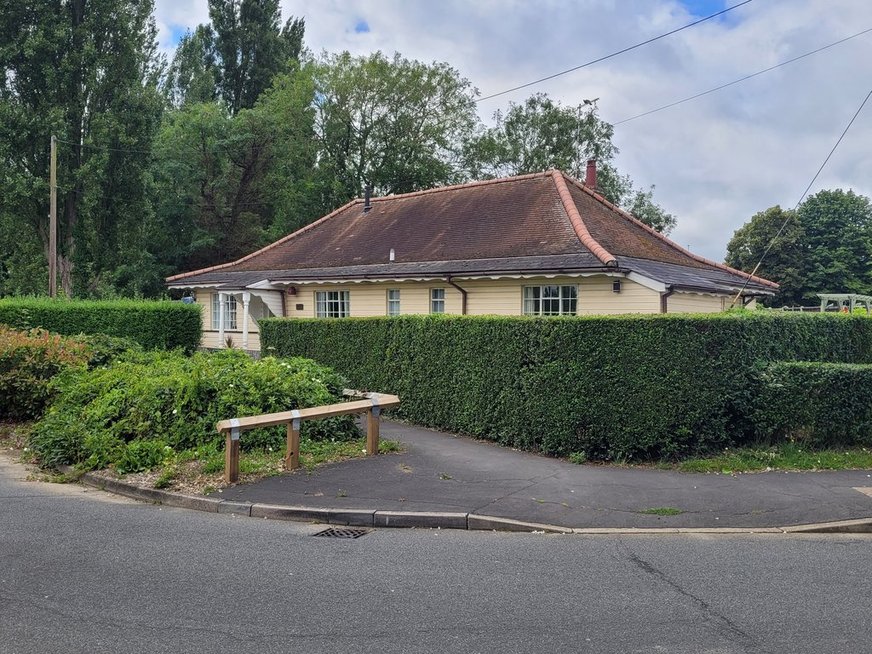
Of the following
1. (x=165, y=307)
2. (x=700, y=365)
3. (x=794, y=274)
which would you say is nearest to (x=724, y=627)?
(x=700, y=365)

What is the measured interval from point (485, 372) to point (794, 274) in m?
58.6

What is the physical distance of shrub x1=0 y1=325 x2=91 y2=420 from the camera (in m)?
12.1

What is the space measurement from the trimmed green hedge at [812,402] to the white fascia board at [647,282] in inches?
270

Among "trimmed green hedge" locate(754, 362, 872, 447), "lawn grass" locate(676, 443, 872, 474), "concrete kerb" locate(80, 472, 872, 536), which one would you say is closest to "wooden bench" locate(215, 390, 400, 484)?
"concrete kerb" locate(80, 472, 872, 536)

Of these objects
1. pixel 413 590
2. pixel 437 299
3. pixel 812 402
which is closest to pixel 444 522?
pixel 413 590

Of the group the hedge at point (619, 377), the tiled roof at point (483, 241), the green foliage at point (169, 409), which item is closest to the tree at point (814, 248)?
the tiled roof at point (483, 241)

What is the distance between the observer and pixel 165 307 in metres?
23.8

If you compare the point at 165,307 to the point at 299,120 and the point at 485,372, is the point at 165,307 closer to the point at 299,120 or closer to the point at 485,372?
the point at 485,372

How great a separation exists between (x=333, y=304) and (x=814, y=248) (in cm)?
5520

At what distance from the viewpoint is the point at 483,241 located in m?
21.8

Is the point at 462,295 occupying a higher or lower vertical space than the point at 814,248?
lower

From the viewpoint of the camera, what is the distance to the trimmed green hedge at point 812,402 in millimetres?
9531

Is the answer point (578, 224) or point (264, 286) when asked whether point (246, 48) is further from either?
point (578, 224)

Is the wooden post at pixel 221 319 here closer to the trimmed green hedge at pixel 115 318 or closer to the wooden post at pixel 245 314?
the wooden post at pixel 245 314
